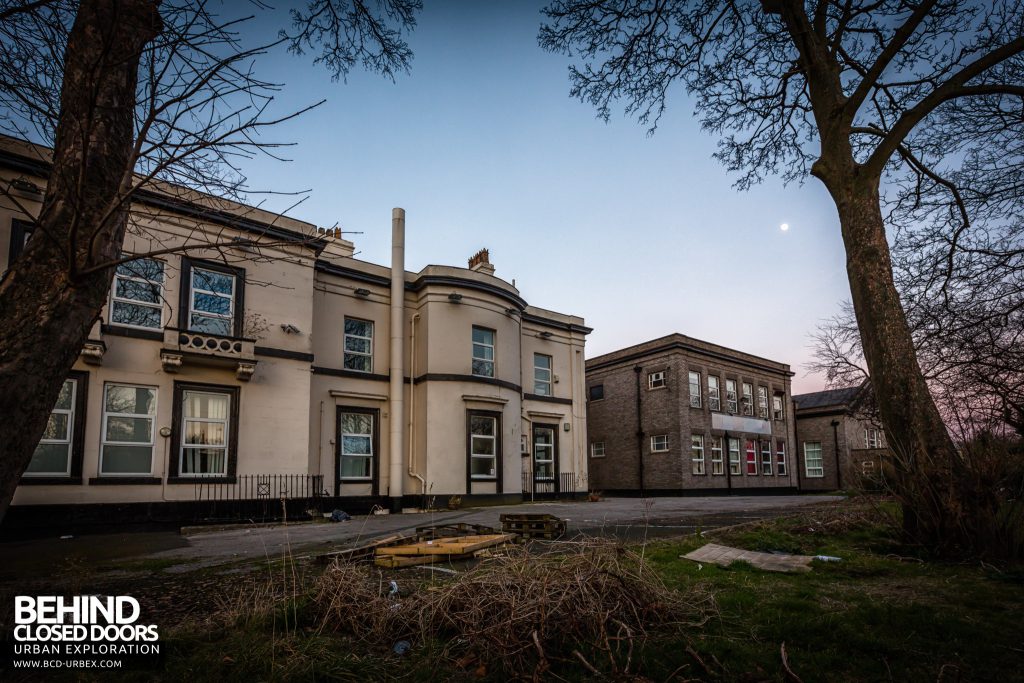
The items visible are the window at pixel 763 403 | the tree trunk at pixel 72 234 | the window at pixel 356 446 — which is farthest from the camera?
the window at pixel 763 403

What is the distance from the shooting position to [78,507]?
1177 centimetres

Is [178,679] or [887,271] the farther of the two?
[887,271]

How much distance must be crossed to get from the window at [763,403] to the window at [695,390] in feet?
19.9

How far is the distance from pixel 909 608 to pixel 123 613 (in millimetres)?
5696

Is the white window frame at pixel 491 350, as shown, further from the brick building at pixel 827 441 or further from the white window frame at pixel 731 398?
the brick building at pixel 827 441

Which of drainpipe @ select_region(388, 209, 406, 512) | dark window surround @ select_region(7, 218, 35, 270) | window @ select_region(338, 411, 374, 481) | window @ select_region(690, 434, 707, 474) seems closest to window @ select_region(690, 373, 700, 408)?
window @ select_region(690, 434, 707, 474)

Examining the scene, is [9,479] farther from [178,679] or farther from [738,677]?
[738,677]

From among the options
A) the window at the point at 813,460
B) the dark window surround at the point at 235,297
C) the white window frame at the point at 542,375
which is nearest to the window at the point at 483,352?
the white window frame at the point at 542,375

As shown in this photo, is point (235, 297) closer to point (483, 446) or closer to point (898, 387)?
point (483, 446)

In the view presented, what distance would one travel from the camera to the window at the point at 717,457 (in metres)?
28.7

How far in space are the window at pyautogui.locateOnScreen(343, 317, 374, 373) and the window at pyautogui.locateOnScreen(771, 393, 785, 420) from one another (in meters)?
25.1

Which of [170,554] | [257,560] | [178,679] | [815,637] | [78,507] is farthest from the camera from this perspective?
[78,507]

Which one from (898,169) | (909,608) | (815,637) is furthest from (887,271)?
(815,637)

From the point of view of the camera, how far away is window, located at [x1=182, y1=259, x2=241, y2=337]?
14047 mm
